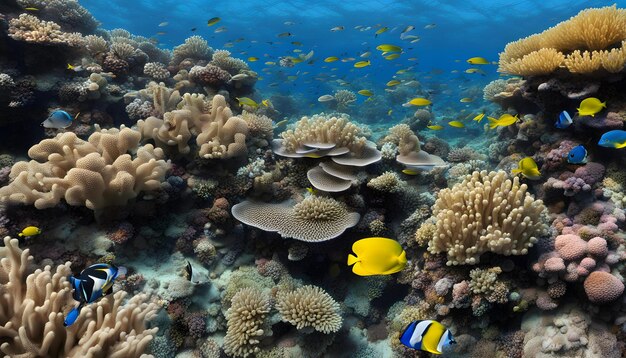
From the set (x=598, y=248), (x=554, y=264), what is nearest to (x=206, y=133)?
(x=554, y=264)

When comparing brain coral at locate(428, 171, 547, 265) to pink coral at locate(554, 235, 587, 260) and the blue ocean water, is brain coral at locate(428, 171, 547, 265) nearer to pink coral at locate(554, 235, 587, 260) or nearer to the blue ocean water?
pink coral at locate(554, 235, 587, 260)

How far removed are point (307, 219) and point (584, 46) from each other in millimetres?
5705

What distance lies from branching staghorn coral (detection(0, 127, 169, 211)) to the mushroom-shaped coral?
1.46 meters

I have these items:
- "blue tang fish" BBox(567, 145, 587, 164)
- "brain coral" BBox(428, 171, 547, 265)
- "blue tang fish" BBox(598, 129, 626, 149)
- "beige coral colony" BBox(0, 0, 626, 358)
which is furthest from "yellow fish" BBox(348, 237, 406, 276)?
"blue tang fish" BBox(598, 129, 626, 149)

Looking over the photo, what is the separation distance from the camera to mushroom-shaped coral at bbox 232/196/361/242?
16.7 feet

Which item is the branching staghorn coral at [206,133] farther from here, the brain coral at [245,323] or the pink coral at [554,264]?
the pink coral at [554,264]

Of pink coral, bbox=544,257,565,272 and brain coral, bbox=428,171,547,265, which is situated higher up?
brain coral, bbox=428,171,547,265

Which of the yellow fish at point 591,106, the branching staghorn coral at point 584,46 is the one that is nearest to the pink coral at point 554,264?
the yellow fish at point 591,106

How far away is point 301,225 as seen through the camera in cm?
523

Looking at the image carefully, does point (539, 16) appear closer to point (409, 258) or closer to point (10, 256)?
point (409, 258)

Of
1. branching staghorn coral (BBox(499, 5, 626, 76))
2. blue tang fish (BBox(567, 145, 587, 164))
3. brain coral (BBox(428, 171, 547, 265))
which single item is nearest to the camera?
brain coral (BBox(428, 171, 547, 265))

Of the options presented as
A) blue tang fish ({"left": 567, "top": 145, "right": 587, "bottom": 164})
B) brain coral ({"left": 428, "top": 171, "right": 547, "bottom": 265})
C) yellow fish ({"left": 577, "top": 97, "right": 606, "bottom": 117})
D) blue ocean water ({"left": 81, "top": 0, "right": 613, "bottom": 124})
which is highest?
yellow fish ({"left": 577, "top": 97, "right": 606, "bottom": 117})

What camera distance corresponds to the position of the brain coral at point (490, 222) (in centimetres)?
420

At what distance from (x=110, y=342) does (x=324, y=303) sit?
257 centimetres
